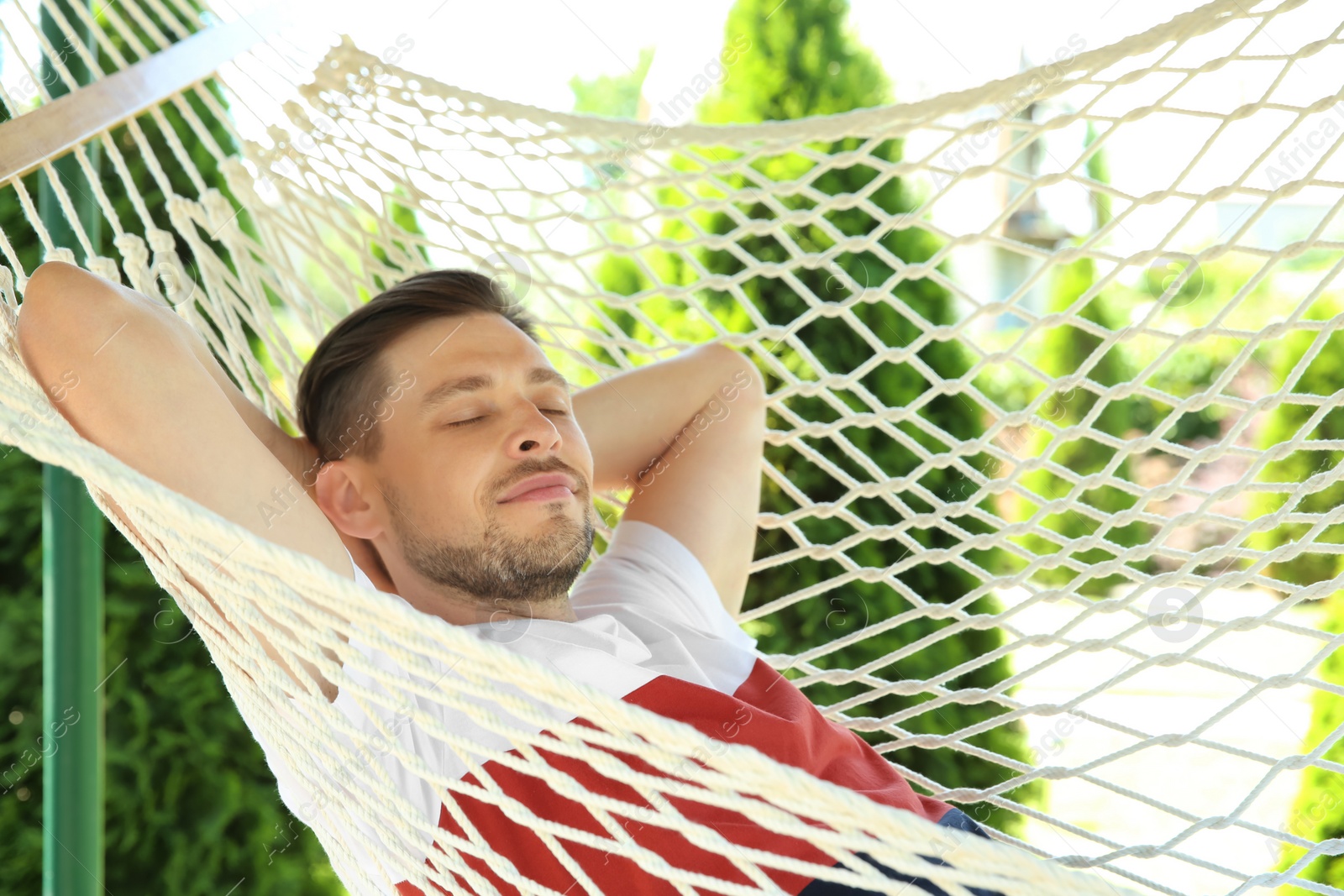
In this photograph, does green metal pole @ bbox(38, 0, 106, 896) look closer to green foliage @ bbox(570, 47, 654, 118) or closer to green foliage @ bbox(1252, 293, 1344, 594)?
green foliage @ bbox(1252, 293, 1344, 594)

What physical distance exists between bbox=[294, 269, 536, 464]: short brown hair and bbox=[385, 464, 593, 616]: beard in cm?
10

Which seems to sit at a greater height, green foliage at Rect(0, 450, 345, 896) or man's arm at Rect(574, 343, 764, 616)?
man's arm at Rect(574, 343, 764, 616)

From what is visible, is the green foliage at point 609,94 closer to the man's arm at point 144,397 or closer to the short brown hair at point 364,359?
the short brown hair at point 364,359

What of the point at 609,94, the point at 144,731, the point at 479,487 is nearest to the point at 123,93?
the point at 479,487

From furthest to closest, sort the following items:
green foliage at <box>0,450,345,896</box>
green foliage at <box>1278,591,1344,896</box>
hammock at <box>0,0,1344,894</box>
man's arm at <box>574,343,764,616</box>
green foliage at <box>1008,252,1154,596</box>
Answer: green foliage at <box>1008,252,1154,596</box> < green foliage at <box>1278,591,1344,896</box> < green foliage at <box>0,450,345,896</box> < man's arm at <box>574,343,764,616</box> < hammock at <box>0,0,1344,894</box>

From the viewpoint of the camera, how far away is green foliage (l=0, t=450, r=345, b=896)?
6.10ft

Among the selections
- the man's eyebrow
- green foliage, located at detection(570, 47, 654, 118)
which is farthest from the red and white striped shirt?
green foliage, located at detection(570, 47, 654, 118)

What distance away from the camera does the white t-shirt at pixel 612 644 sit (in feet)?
3.03

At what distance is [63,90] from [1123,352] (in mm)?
6349

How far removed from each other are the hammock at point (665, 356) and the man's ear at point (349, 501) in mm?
225

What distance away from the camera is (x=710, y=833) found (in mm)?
652

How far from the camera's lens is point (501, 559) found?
1096mm

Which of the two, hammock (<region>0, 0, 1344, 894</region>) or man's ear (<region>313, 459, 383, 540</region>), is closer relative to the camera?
hammock (<region>0, 0, 1344, 894</region>)

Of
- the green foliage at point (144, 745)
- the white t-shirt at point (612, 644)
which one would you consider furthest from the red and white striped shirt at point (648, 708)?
the green foliage at point (144, 745)
